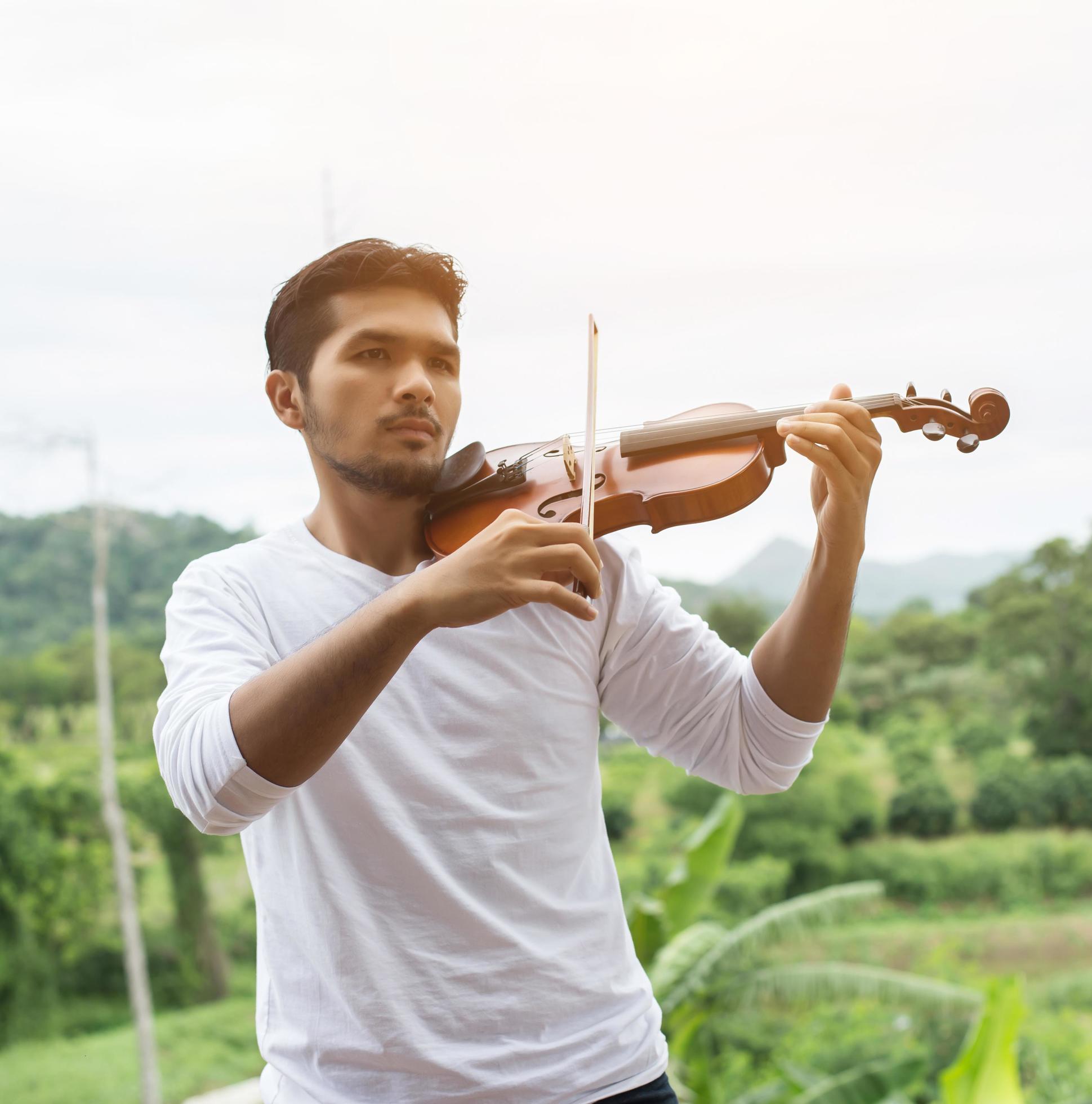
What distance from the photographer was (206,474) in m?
15.9

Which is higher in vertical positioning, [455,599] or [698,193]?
[698,193]

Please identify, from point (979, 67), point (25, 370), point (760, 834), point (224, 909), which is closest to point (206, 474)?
point (25, 370)

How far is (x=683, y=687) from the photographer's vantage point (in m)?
1.31

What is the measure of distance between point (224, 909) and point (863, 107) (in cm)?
1250

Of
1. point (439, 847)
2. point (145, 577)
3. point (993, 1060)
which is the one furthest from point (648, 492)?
point (145, 577)

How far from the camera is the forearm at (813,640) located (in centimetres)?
117

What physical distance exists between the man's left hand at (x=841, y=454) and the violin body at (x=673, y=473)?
0.14 m

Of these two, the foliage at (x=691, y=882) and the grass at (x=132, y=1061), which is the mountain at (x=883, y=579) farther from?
the foliage at (x=691, y=882)

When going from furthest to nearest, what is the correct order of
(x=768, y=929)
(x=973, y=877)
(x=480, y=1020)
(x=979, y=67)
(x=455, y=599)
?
(x=973, y=877) < (x=979, y=67) < (x=768, y=929) < (x=480, y=1020) < (x=455, y=599)

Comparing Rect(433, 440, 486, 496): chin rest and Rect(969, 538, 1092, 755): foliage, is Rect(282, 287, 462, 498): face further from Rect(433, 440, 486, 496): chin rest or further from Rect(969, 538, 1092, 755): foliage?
Rect(969, 538, 1092, 755): foliage

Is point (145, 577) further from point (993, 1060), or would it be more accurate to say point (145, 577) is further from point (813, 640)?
point (813, 640)

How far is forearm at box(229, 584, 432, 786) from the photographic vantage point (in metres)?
0.92

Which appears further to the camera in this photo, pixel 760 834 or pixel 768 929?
pixel 760 834

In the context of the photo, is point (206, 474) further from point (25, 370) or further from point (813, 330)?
point (813, 330)
